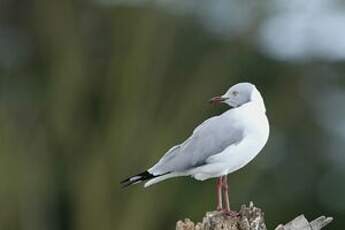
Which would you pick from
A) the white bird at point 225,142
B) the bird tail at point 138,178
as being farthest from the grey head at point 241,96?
the bird tail at point 138,178

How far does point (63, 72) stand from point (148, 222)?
1.19 m

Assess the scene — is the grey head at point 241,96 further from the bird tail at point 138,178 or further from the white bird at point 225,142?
the bird tail at point 138,178

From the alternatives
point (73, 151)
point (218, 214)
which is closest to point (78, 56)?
point (73, 151)

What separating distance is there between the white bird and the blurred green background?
3.70 m

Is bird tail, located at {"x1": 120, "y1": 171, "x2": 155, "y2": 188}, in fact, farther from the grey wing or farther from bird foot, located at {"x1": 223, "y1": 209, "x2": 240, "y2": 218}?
bird foot, located at {"x1": 223, "y1": 209, "x2": 240, "y2": 218}

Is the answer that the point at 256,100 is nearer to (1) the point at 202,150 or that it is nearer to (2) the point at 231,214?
(1) the point at 202,150

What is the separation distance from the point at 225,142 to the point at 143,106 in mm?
4193

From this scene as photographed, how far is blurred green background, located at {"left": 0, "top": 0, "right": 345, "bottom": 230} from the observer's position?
7.61 metres

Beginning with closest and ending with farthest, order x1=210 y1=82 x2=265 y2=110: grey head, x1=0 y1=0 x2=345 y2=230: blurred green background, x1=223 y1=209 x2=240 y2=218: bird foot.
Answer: x1=210 y1=82 x2=265 y2=110: grey head, x1=223 y1=209 x2=240 y2=218: bird foot, x1=0 y1=0 x2=345 y2=230: blurred green background

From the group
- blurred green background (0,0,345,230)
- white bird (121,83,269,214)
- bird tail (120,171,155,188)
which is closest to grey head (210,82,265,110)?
white bird (121,83,269,214)

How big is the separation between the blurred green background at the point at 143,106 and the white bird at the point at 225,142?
370 cm

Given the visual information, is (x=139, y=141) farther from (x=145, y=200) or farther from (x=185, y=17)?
(x=185, y=17)

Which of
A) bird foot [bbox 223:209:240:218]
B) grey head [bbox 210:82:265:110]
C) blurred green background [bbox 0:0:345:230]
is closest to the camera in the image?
grey head [bbox 210:82:265:110]

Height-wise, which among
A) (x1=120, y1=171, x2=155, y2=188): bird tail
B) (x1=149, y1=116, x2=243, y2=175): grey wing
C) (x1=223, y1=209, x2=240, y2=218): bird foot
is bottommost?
(x1=223, y1=209, x2=240, y2=218): bird foot
